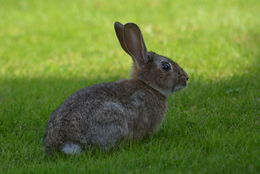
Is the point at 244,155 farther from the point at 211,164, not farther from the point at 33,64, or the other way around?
the point at 33,64

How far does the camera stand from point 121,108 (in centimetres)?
616

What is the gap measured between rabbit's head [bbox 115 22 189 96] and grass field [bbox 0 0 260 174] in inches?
25.3

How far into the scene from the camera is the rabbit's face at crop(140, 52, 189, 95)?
6.88 metres

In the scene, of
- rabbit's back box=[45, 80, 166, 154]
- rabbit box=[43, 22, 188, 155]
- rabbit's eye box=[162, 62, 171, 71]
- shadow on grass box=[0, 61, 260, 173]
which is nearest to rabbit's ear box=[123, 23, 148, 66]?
rabbit box=[43, 22, 188, 155]

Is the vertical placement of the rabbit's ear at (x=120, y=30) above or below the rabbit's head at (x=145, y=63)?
above

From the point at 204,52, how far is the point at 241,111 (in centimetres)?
428

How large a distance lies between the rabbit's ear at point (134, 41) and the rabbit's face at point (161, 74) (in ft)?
0.49

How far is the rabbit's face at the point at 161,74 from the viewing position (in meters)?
6.88

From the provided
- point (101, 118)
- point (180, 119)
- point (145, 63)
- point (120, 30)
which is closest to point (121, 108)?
point (101, 118)

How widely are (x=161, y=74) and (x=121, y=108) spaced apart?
995 mm

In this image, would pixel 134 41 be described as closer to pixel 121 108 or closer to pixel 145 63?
pixel 145 63

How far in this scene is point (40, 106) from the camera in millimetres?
8305

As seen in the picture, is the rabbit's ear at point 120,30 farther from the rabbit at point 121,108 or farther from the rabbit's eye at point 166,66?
the rabbit's eye at point 166,66

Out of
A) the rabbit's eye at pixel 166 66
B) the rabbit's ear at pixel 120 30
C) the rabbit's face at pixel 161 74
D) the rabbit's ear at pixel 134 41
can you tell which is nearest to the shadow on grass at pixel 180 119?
the rabbit's face at pixel 161 74
